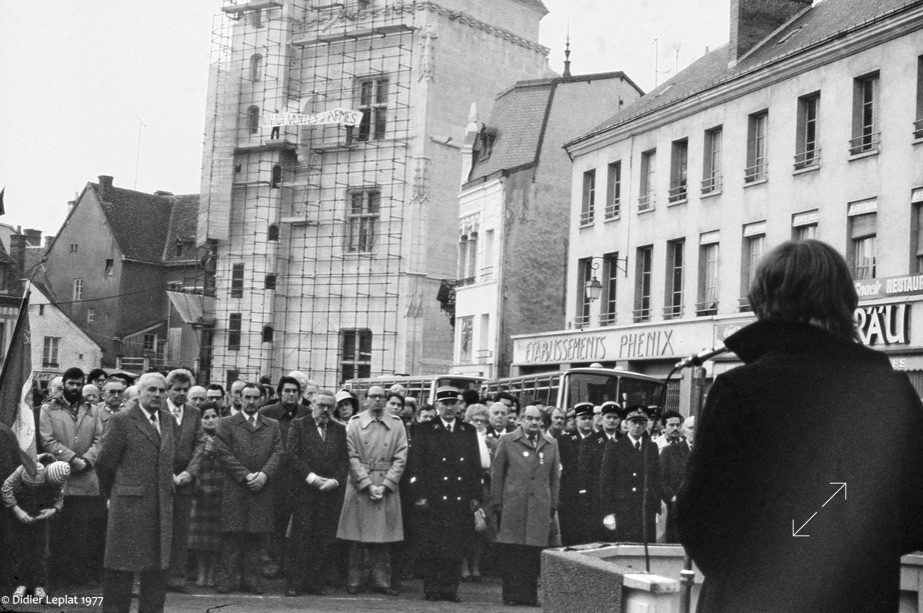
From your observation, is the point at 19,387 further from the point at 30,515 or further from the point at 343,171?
the point at 343,171

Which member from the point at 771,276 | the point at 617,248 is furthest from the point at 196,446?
the point at 617,248

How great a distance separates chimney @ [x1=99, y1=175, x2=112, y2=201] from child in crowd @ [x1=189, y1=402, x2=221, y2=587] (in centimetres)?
6801

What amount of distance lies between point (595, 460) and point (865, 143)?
16.0 m

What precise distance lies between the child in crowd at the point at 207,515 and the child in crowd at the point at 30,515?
3.09 m

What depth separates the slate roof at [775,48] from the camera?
29812mm

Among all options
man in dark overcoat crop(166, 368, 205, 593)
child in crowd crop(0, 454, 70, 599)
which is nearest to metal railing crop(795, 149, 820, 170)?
man in dark overcoat crop(166, 368, 205, 593)

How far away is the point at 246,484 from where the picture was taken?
44.8 ft

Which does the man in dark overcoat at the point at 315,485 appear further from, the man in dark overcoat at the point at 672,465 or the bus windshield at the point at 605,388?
the bus windshield at the point at 605,388

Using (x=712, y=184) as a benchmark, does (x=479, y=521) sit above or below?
below

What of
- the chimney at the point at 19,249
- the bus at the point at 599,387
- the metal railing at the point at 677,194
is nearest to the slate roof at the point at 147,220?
the chimney at the point at 19,249

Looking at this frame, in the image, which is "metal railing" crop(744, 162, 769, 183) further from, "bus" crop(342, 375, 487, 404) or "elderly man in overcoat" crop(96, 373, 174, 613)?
"elderly man in overcoat" crop(96, 373, 174, 613)

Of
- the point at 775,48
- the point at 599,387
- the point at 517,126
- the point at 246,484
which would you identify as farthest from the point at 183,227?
the point at 246,484

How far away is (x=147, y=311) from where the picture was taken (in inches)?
2928

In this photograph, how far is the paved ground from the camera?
12172 mm
